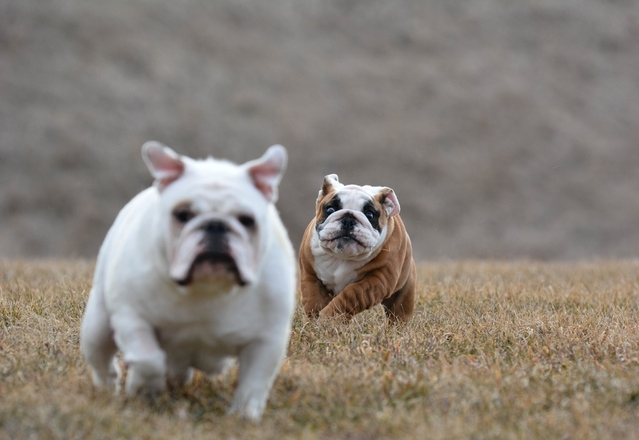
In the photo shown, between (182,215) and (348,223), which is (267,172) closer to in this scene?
(182,215)

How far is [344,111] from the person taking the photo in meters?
28.8

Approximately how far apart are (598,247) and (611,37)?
10.5 meters

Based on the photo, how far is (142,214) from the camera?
13.9 feet

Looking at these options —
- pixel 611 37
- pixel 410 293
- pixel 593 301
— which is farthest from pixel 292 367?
pixel 611 37

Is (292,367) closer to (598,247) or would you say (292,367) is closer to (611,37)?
(598,247)

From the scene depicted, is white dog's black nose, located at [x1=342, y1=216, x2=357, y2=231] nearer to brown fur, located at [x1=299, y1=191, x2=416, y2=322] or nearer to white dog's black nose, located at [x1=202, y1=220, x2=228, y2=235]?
brown fur, located at [x1=299, y1=191, x2=416, y2=322]

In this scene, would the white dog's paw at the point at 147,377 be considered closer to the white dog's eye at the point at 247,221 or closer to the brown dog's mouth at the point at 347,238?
the white dog's eye at the point at 247,221

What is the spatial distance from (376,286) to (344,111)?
22.4 m

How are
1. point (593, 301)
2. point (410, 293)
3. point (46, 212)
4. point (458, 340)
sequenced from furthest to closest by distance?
point (46, 212)
point (593, 301)
point (410, 293)
point (458, 340)

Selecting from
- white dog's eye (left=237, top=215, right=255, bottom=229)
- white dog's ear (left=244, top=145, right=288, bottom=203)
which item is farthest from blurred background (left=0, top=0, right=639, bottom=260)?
white dog's eye (left=237, top=215, right=255, bottom=229)

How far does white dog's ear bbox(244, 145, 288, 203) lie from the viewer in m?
4.00

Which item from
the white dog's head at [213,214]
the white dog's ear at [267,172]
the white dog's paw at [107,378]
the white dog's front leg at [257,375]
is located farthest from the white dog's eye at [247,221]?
the white dog's paw at [107,378]

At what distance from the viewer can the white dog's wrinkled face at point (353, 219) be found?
6641 mm

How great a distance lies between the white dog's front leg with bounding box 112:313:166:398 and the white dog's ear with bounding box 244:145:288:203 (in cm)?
78
